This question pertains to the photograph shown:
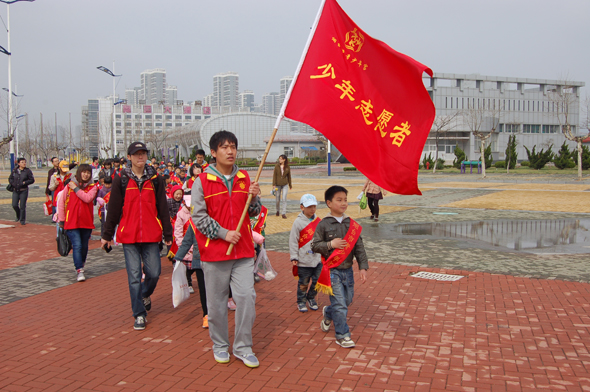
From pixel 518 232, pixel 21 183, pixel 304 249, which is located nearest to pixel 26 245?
pixel 21 183

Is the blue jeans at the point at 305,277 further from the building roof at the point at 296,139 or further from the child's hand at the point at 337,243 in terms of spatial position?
the building roof at the point at 296,139

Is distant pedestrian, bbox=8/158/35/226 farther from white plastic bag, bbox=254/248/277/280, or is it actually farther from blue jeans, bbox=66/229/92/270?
white plastic bag, bbox=254/248/277/280

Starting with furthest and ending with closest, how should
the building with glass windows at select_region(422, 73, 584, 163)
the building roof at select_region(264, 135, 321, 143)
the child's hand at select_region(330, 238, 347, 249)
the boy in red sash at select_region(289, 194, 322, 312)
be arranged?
the building roof at select_region(264, 135, 321, 143)
the building with glass windows at select_region(422, 73, 584, 163)
the boy in red sash at select_region(289, 194, 322, 312)
the child's hand at select_region(330, 238, 347, 249)

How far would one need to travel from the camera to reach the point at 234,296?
14.1ft

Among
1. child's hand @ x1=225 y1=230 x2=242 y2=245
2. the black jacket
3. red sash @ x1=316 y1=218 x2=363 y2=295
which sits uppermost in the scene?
the black jacket

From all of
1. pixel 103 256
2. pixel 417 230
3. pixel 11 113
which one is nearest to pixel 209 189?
Result: pixel 103 256

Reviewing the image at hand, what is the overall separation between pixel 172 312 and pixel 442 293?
10.9ft

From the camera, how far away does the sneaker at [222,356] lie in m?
4.37

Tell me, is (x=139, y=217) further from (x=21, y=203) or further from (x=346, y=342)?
(x=21, y=203)

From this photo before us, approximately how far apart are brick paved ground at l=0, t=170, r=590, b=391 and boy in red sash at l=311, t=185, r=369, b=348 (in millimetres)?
275

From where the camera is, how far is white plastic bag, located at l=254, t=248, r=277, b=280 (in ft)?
20.5

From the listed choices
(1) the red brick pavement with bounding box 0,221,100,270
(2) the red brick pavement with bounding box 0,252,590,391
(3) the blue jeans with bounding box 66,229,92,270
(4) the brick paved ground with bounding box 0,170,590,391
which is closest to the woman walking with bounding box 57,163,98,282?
(3) the blue jeans with bounding box 66,229,92,270

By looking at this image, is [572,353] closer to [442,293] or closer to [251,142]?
[442,293]

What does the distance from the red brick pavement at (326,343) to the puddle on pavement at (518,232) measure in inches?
132
